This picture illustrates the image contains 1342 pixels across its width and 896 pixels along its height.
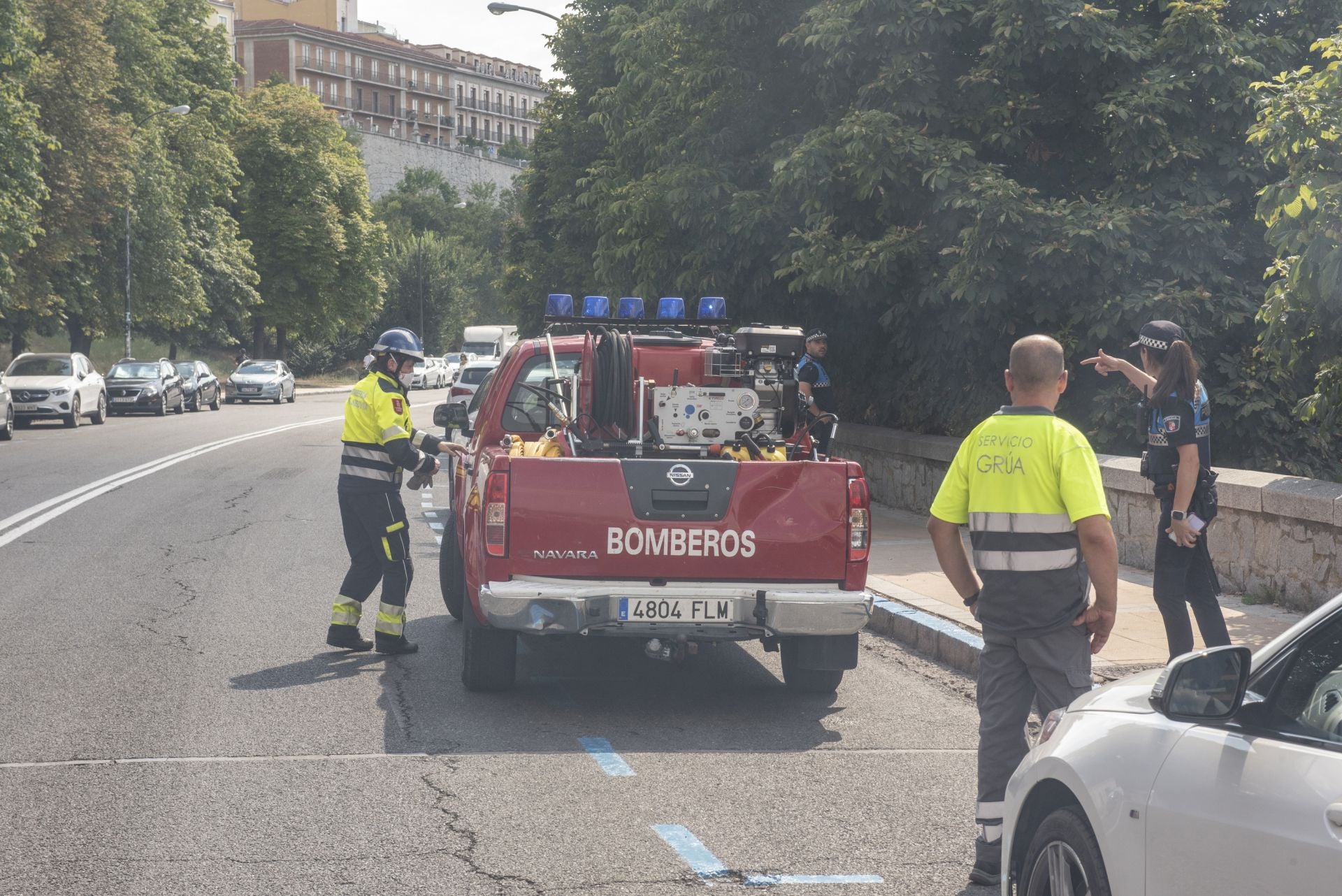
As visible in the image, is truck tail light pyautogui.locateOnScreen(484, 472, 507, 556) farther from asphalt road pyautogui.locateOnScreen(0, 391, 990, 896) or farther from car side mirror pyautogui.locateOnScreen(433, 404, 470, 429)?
car side mirror pyautogui.locateOnScreen(433, 404, 470, 429)

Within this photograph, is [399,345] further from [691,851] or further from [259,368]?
[259,368]

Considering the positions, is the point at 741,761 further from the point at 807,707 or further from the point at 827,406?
the point at 827,406

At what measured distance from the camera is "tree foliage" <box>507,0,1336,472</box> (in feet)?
45.5

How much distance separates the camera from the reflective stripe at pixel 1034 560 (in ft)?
16.4

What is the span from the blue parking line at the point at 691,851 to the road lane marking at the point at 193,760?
1.47 metres

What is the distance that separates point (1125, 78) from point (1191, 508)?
8.32 metres

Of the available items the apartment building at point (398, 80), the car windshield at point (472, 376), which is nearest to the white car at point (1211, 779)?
the car windshield at point (472, 376)

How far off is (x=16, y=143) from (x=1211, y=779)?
1280 inches

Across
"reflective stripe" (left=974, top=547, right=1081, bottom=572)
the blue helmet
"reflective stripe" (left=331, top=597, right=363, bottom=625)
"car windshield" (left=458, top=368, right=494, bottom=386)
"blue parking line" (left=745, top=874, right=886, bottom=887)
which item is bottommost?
"blue parking line" (left=745, top=874, right=886, bottom=887)

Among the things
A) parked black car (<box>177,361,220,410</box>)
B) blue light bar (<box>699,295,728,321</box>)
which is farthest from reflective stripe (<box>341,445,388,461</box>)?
parked black car (<box>177,361,220,410</box>)

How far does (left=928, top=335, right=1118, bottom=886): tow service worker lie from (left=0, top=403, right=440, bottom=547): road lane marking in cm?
1125

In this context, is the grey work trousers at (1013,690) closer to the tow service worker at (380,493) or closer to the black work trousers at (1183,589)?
the black work trousers at (1183,589)

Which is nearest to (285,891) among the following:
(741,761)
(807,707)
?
(741,761)

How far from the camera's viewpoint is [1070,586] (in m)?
5.02
